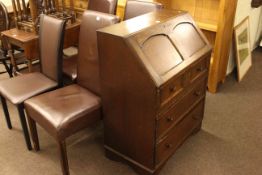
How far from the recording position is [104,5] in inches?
109

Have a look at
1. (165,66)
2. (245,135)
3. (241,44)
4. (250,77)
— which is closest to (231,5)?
(241,44)

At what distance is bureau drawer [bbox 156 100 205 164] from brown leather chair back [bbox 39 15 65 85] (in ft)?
3.26

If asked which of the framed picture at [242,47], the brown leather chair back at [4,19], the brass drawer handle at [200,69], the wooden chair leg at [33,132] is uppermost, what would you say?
the brown leather chair back at [4,19]

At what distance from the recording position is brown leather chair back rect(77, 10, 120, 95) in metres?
1.95

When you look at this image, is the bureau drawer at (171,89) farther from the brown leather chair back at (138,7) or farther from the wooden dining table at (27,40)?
the wooden dining table at (27,40)

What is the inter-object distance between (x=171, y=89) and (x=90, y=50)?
0.71 metres

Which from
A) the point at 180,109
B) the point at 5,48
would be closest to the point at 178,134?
the point at 180,109

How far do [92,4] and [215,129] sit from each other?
5.83 feet

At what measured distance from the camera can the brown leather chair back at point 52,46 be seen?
2.09m

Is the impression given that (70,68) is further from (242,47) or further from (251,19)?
(251,19)

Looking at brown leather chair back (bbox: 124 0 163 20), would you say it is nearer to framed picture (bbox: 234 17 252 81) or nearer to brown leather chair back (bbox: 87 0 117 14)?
brown leather chair back (bbox: 87 0 117 14)

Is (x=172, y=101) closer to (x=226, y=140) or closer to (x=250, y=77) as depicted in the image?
(x=226, y=140)

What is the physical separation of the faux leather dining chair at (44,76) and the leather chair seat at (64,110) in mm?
143

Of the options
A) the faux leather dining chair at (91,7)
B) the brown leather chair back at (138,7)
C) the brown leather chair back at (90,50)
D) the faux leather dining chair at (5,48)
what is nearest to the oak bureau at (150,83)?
the brown leather chair back at (90,50)
